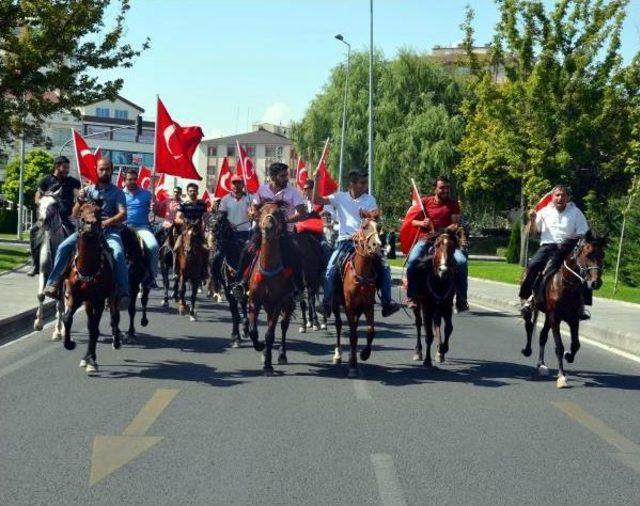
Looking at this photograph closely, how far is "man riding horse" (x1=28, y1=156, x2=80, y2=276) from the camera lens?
1573 centimetres

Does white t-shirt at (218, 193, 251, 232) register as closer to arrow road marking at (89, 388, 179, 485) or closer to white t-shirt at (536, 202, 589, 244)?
white t-shirt at (536, 202, 589, 244)

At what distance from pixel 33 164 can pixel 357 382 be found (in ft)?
273

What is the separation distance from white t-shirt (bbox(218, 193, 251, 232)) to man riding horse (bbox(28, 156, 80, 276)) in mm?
2250

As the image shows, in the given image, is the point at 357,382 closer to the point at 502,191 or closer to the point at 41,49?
the point at 41,49

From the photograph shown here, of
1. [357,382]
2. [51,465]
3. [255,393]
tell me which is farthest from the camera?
[357,382]

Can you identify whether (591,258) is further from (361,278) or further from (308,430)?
(308,430)

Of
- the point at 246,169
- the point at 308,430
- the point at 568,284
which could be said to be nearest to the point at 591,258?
the point at 568,284

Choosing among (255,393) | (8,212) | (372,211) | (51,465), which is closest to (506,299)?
(372,211)

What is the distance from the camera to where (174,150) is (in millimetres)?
19656

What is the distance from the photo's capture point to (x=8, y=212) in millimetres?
87750

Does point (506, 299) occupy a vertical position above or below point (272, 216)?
below

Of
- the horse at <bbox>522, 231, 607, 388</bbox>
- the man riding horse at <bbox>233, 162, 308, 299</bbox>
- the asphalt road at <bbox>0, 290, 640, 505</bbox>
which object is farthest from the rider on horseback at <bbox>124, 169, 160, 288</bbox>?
the horse at <bbox>522, 231, 607, 388</bbox>

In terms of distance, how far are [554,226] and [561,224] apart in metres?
0.09

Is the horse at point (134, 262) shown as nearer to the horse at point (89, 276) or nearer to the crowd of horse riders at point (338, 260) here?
the crowd of horse riders at point (338, 260)
